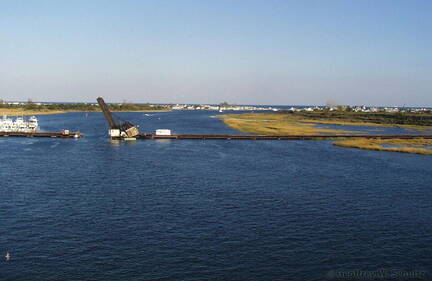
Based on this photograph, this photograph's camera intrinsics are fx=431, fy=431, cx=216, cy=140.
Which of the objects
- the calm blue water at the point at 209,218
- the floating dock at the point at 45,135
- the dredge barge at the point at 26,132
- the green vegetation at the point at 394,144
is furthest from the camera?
the dredge barge at the point at 26,132

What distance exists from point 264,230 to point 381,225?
13335mm

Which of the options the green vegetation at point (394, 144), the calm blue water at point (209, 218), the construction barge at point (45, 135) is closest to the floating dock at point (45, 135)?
the construction barge at point (45, 135)

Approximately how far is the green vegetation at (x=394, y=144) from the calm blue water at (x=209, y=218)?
2208 cm

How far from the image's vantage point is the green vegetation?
4326 inches

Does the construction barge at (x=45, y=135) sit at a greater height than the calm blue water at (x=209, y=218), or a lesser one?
greater

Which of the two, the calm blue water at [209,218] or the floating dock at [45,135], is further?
the floating dock at [45,135]

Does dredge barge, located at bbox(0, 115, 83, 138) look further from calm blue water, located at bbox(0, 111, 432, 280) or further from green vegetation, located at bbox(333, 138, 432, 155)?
green vegetation, located at bbox(333, 138, 432, 155)

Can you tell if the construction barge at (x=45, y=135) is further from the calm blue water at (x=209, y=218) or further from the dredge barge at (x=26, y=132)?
the calm blue water at (x=209, y=218)

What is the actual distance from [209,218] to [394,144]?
92467 mm

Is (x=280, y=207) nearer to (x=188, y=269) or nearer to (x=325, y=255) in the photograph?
(x=325, y=255)

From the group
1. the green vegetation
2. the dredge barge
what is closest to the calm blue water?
the green vegetation

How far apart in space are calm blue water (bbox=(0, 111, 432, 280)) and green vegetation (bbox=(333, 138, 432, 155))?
869 inches

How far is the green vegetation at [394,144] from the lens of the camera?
109875mm

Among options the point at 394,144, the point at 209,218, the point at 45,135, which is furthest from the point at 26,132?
the point at 394,144
